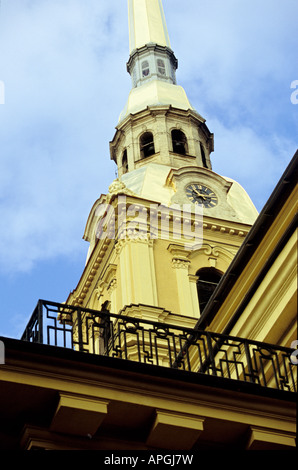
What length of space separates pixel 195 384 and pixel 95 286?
74.4 feet

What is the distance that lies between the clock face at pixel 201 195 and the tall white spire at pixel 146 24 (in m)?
13.2

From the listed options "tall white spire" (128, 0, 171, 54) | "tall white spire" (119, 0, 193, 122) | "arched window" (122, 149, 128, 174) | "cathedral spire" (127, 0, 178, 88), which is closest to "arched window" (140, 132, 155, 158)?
"arched window" (122, 149, 128, 174)

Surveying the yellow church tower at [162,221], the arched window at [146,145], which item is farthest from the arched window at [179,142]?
the arched window at [146,145]

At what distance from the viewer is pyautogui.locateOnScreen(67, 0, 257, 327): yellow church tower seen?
30734mm

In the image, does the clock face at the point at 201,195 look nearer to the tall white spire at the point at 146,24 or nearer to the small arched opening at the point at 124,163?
the small arched opening at the point at 124,163

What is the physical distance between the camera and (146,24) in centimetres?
4806

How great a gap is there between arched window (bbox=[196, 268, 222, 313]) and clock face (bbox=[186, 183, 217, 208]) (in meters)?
3.20

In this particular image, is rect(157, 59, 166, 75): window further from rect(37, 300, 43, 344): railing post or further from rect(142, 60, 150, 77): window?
rect(37, 300, 43, 344): railing post

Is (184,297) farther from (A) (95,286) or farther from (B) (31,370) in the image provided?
(B) (31,370)

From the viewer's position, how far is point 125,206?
106ft

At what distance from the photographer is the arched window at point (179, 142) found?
39.7 meters

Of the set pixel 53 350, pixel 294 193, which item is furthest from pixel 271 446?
pixel 294 193

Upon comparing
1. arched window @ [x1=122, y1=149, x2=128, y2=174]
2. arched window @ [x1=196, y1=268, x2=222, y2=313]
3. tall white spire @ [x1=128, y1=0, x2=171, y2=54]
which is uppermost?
tall white spire @ [x1=128, y1=0, x2=171, y2=54]

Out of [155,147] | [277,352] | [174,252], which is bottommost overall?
[277,352]
